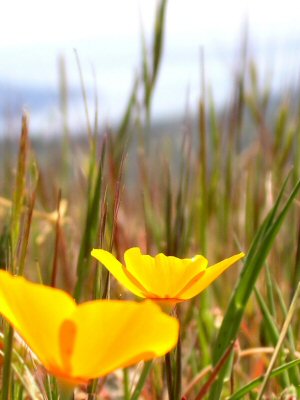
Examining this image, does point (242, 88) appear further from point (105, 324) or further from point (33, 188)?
point (105, 324)

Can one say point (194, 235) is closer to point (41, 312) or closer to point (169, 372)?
point (169, 372)

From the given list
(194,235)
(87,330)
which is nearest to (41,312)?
(87,330)

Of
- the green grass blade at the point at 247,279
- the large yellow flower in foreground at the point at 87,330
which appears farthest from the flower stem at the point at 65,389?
the green grass blade at the point at 247,279

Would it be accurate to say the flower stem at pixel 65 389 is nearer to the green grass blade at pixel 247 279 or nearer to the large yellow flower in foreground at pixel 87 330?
the large yellow flower in foreground at pixel 87 330

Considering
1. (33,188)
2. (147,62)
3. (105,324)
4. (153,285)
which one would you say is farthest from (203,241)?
(105,324)

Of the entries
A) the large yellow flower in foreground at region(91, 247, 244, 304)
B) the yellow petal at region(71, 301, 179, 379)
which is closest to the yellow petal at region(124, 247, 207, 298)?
the large yellow flower in foreground at region(91, 247, 244, 304)

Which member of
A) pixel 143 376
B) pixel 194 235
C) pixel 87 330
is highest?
pixel 87 330

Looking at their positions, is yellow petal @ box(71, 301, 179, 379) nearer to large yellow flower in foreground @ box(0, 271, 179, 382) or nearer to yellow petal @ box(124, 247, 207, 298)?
large yellow flower in foreground @ box(0, 271, 179, 382)
